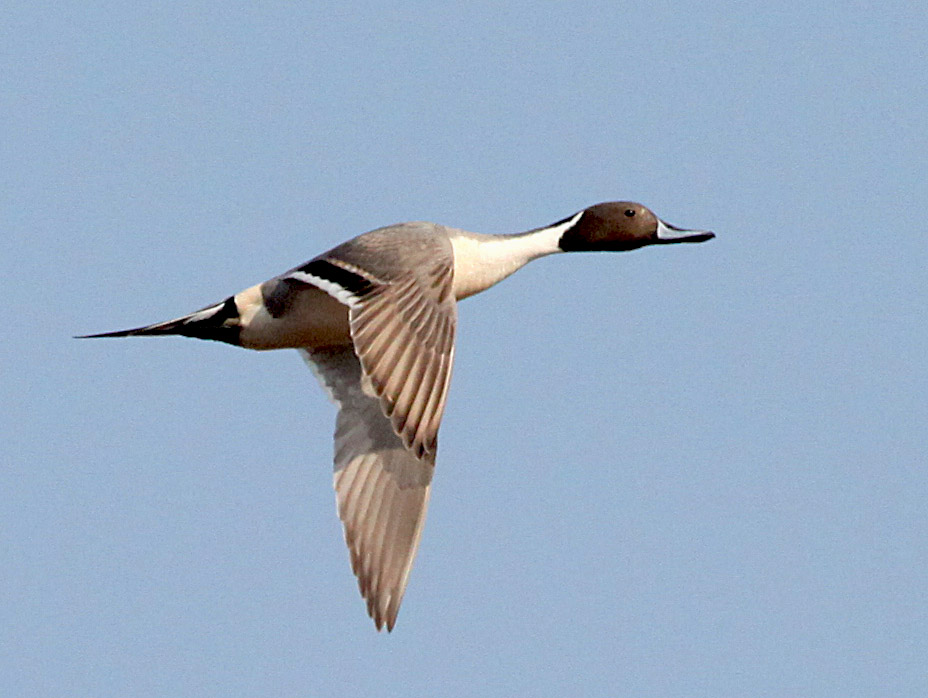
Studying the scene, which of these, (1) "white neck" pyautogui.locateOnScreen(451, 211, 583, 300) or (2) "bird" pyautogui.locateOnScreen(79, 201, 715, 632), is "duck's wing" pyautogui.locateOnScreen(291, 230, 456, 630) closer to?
(2) "bird" pyautogui.locateOnScreen(79, 201, 715, 632)

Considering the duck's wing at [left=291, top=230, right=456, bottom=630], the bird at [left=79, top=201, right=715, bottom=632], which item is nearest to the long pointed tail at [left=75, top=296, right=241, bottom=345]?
the bird at [left=79, top=201, right=715, bottom=632]

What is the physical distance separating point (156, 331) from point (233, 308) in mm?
447

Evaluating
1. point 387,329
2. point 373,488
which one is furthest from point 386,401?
point 373,488

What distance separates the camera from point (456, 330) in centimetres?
782

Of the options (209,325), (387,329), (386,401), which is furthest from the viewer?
(209,325)

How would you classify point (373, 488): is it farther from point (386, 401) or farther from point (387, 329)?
point (386, 401)

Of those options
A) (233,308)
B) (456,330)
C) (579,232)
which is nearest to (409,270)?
(456,330)

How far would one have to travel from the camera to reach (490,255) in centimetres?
930

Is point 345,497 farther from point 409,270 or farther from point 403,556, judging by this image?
point 409,270

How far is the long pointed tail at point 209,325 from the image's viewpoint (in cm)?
907

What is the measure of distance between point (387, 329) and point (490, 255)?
1774mm

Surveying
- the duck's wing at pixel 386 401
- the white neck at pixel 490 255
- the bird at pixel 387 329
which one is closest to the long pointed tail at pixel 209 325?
the bird at pixel 387 329

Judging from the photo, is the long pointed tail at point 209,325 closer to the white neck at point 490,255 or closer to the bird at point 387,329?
the bird at point 387,329

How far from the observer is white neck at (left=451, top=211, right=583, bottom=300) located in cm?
914
